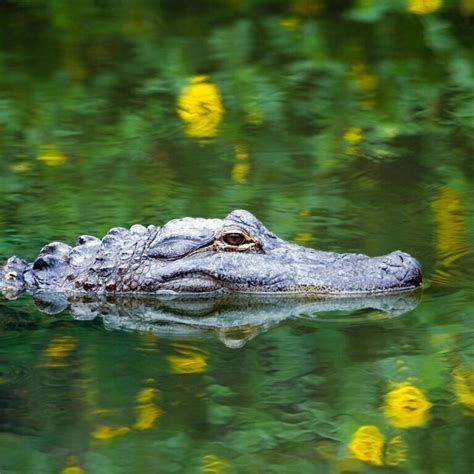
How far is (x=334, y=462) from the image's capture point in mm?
6285

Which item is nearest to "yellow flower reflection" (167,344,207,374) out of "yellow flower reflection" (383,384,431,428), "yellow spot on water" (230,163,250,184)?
"yellow flower reflection" (383,384,431,428)

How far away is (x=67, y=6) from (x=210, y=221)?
9818 millimetres

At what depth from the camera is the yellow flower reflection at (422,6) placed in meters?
17.0

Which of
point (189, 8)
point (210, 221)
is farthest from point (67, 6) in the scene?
point (210, 221)

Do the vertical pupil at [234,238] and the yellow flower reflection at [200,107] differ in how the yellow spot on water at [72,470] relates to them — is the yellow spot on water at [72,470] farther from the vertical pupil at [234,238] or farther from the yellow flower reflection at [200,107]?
the yellow flower reflection at [200,107]

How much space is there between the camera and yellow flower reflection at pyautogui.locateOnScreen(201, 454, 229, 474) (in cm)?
623

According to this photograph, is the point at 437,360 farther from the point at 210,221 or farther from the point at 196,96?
the point at 196,96

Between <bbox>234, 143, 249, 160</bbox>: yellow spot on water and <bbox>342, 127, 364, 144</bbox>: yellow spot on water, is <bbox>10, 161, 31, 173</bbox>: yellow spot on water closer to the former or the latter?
<bbox>234, 143, 249, 160</bbox>: yellow spot on water

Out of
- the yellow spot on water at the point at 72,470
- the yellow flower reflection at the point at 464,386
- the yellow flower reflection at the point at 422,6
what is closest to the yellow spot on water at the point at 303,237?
the yellow flower reflection at the point at 464,386

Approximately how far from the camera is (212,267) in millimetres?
9172

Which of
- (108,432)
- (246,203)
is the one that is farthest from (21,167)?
(108,432)

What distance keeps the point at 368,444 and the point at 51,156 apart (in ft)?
21.2

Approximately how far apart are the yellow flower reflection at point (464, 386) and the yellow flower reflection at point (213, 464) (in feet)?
4.25

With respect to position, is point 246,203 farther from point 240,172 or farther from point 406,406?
point 406,406
